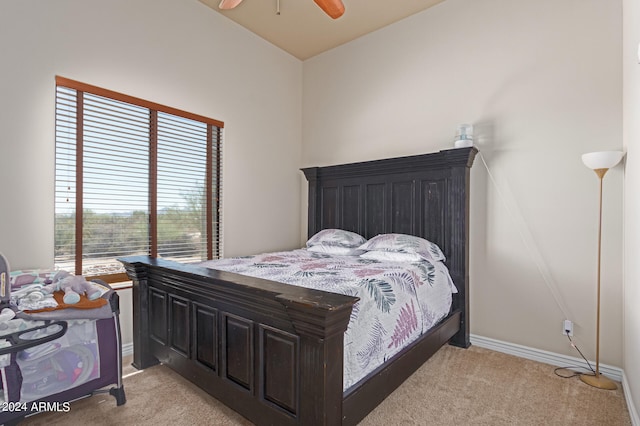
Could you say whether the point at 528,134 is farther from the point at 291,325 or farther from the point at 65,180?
the point at 65,180

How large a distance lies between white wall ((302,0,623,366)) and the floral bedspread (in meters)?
0.61

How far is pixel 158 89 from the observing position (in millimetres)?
3010

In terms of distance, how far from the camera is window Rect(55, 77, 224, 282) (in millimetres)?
2529

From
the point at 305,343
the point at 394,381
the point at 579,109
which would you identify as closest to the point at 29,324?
the point at 305,343

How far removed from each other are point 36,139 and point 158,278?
133cm

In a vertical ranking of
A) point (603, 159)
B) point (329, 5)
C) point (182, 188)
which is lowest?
point (182, 188)

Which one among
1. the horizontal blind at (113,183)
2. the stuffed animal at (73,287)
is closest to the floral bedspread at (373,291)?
the stuffed animal at (73,287)

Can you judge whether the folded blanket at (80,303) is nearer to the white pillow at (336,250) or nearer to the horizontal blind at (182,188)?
the horizontal blind at (182,188)

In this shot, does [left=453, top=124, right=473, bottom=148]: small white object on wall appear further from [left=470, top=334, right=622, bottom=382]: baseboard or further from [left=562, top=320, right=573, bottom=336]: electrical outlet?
[left=470, top=334, right=622, bottom=382]: baseboard

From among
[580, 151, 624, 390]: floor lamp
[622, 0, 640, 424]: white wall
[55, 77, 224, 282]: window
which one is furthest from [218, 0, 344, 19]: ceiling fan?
[580, 151, 624, 390]: floor lamp

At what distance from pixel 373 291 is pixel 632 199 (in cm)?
161

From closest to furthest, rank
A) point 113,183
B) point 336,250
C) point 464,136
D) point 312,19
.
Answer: point 113,183
point 464,136
point 336,250
point 312,19

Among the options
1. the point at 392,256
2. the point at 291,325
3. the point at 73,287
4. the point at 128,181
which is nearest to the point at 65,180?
the point at 128,181

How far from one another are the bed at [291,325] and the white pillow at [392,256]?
44 cm
